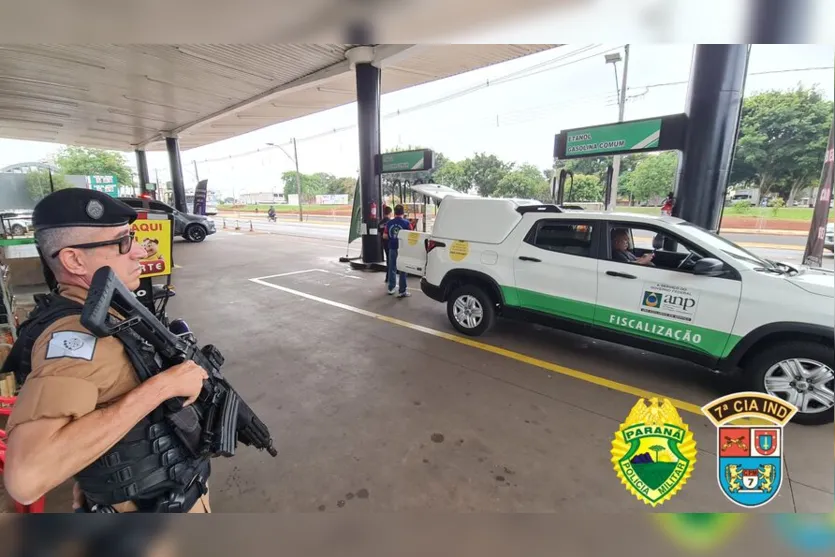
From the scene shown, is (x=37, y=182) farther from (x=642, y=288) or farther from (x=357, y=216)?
(x=642, y=288)

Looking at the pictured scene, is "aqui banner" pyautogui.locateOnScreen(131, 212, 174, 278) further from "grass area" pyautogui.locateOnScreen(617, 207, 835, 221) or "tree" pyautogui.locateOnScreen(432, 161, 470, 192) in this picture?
"tree" pyautogui.locateOnScreen(432, 161, 470, 192)

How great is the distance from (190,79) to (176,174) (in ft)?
35.3

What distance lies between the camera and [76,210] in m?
1.03

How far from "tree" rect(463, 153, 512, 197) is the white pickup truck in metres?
5.96

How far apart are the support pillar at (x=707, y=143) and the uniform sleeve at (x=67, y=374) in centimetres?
639

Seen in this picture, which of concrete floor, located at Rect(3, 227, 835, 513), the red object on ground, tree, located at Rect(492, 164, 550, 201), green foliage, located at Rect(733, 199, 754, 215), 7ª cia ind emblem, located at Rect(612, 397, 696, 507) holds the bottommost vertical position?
concrete floor, located at Rect(3, 227, 835, 513)

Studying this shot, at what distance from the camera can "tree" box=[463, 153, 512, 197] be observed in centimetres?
1069

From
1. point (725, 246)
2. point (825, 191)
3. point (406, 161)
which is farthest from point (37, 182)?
point (725, 246)

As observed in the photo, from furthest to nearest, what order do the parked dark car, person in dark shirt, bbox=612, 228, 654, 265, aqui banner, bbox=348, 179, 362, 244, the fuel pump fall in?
the parked dark car → aqui banner, bbox=348, 179, 362, 244 → the fuel pump → person in dark shirt, bbox=612, 228, 654, 265

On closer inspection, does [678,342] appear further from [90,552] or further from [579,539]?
[90,552]

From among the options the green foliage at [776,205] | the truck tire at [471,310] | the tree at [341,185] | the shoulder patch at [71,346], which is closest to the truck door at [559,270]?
the truck tire at [471,310]

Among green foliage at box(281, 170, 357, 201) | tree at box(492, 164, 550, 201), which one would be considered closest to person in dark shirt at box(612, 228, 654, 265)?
tree at box(492, 164, 550, 201)

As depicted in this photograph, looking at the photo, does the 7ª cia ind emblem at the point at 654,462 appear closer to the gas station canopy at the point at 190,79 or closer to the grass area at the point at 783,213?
the grass area at the point at 783,213

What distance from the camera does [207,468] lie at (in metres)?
1.41
